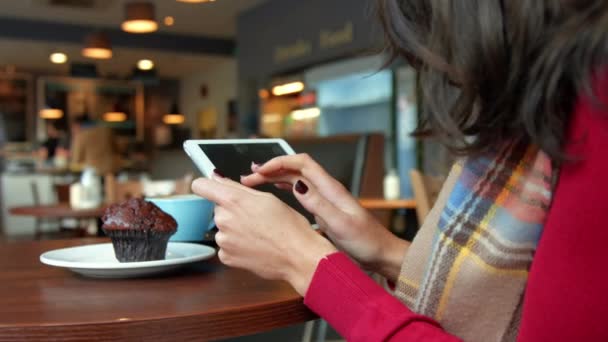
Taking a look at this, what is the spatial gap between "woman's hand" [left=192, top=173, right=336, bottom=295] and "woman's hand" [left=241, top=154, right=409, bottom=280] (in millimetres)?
132

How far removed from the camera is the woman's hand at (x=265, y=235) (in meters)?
0.87

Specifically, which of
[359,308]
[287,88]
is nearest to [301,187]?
[359,308]

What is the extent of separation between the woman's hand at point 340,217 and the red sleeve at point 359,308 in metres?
0.21

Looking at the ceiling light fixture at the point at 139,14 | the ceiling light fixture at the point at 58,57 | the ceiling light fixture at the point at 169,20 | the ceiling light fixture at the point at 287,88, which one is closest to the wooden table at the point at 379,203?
the ceiling light fixture at the point at 139,14

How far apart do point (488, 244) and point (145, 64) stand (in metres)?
12.1

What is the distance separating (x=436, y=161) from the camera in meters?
6.09

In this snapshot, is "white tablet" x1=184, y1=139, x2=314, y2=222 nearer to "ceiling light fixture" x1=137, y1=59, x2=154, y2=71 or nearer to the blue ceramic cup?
the blue ceramic cup

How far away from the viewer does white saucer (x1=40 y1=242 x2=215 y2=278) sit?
993 mm

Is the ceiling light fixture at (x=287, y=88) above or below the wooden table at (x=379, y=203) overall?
above

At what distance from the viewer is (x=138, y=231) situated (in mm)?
1041

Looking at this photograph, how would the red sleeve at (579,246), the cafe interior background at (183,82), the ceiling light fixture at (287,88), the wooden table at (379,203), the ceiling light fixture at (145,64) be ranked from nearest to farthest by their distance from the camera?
the red sleeve at (579,246) → the wooden table at (379,203) → the cafe interior background at (183,82) → the ceiling light fixture at (287,88) → the ceiling light fixture at (145,64)

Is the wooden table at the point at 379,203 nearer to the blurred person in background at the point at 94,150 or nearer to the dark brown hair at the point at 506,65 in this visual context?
the dark brown hair at the point at 506,65

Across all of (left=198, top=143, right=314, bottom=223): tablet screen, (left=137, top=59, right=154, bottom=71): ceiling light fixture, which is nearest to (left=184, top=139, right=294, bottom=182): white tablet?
(left=198, top=143, right=314, bottom=223): tablet screen

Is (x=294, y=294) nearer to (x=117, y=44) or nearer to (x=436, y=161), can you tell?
(x=436, y=161)
